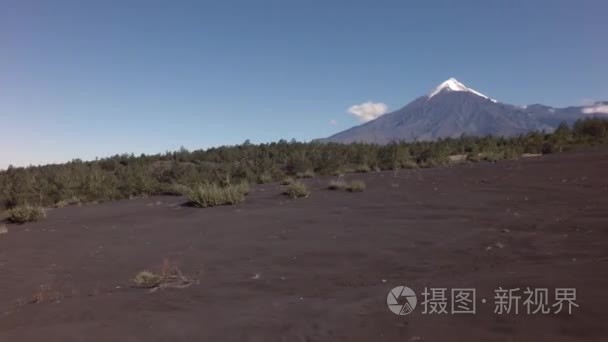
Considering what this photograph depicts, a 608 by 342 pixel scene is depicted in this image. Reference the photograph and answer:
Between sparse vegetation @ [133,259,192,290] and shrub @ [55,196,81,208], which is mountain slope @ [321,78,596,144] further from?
sparse vegetation @ [133,259,192,290]

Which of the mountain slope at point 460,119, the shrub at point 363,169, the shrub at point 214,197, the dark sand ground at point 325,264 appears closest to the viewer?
the dark sand ground at point 325,264

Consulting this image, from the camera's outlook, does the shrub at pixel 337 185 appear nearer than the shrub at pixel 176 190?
Yes

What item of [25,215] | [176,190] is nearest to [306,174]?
[176,190]

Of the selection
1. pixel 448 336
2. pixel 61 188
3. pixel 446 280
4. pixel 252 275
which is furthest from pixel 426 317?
pixel 61 188

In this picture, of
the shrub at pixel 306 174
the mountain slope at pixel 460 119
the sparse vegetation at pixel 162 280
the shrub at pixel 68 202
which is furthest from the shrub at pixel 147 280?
the mountain slope at pixel 460 119

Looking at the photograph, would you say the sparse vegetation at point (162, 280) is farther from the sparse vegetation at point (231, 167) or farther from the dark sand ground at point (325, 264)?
the sparse vegetation at point (231, 167)

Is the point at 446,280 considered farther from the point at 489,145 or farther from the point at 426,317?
the point at 489,145

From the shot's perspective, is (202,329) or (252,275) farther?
(252,275)
